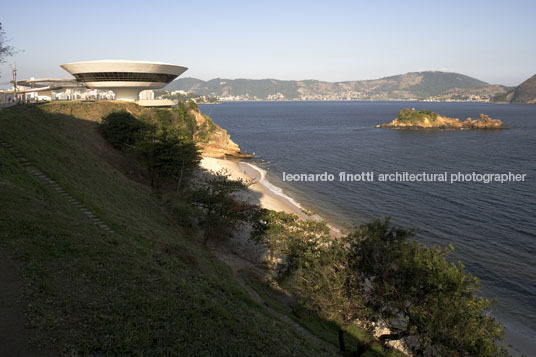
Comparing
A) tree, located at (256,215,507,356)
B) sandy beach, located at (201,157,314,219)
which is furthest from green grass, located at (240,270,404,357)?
sandy beach, located at (201,157,314,219)

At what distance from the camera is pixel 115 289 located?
1053 centimetres

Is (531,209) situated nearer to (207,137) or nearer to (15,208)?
(15,208)

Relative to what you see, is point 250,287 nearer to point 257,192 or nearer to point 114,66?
point 257,192

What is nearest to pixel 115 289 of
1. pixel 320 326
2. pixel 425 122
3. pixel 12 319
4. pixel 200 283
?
pixel 12 319

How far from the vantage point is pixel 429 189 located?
158 ft

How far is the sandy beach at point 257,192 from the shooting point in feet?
128

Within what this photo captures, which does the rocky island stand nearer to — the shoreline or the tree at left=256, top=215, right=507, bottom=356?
the shoreline

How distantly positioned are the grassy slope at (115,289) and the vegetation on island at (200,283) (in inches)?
1.6

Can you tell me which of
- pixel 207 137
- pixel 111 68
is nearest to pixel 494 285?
pixel 207 137

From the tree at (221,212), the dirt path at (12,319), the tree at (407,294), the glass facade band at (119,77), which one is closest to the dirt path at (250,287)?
the tree at (407,294)

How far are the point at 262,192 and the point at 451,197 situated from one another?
22.2 metres

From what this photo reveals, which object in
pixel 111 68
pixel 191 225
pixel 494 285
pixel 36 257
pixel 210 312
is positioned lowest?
pixel 494 285

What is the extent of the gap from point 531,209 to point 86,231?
4221cm

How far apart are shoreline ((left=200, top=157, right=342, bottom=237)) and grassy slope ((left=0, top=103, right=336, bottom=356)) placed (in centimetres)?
1619
